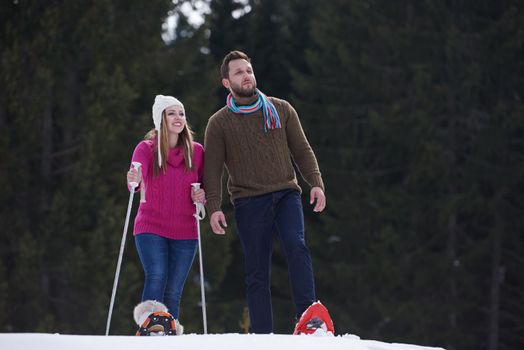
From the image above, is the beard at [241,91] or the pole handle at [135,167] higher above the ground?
the beard at [241,91]

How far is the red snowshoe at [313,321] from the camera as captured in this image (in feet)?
19.4

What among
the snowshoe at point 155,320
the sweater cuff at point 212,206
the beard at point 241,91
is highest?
the beard at point 241,91

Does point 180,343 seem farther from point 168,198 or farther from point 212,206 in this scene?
point 168,198

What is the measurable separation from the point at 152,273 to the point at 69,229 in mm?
13043

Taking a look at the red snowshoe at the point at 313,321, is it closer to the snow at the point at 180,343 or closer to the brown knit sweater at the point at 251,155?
the snow at the point at 180,343

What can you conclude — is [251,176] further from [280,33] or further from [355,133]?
[280,33]

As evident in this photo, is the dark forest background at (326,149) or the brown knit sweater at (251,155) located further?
the dark forest background at (326,149)

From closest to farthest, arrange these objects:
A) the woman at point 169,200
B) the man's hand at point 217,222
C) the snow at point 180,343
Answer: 1. the snow at point 180,343
2. the man's hand at point 217,222
3. the woman at point 169,200

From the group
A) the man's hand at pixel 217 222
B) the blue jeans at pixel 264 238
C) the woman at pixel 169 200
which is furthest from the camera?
the woman at pixel 169 200

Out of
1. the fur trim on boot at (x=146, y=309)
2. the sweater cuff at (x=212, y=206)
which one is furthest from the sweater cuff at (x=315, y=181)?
the fur trim on boot at (x=146, y=309)

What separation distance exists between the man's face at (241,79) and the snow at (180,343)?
6.50 ft

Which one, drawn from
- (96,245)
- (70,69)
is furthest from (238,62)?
(70,69)

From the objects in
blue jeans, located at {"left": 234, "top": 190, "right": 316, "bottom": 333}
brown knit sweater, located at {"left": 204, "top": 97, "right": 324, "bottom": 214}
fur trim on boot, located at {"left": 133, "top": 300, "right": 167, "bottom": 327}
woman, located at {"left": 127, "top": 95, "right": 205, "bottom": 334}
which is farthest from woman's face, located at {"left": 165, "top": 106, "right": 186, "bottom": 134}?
fur trim on boot, located at {"left": 133, "top": 300, "right": 167, "bottom": 327}

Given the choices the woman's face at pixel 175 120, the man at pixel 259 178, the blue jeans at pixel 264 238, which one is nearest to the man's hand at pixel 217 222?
the man at pixel 259 178
